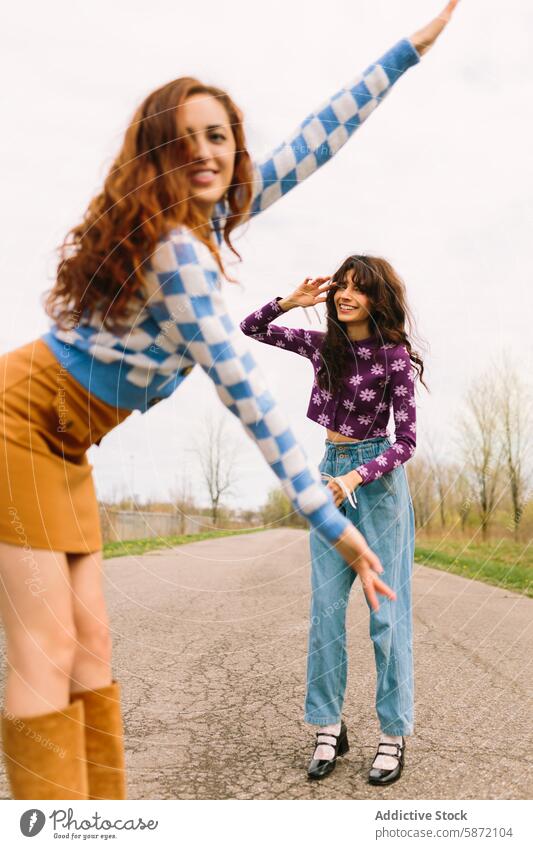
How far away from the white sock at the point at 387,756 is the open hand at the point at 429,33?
1.70 m

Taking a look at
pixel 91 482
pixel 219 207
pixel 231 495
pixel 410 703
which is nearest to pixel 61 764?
pixel 91 482

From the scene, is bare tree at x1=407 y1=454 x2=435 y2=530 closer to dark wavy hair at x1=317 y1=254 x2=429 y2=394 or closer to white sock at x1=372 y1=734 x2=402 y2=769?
dark wavy hair at x1=317 y1=254 x2=429 y2=394

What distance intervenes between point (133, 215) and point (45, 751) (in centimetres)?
89

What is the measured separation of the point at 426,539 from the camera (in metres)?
2.66

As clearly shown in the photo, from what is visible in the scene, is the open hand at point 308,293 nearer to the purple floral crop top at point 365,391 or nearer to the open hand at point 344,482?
the purple floral crop top at point 365,391

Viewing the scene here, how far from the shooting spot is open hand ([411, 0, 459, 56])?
1734 millimetres

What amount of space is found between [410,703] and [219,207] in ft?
Result: 4.88

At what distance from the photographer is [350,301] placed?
7.29 ft

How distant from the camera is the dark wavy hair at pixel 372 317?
2209mm

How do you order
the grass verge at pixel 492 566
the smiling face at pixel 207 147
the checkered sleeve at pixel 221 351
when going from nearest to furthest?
the checkered sleeve at pixel 221 351 < the smiling face at pixel 207 147 < the grass verge at pixel 492 566

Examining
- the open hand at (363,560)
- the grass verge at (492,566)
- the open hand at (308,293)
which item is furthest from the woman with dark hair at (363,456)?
the grass verge at (492,566)

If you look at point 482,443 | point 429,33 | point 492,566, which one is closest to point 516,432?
point 482,443

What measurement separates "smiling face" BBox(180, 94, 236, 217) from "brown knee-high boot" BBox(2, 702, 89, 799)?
0.90 meters

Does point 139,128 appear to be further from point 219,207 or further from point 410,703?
point 410,703
